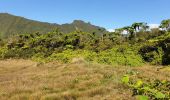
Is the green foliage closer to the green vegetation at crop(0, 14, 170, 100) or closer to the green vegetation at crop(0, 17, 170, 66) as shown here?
the green vegetation at crop(0, 14, 170, 100)

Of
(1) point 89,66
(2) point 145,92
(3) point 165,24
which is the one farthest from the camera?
(3) point 165,24

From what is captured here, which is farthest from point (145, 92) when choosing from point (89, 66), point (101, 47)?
point (101, 47)

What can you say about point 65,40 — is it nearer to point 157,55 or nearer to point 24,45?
point 24,45

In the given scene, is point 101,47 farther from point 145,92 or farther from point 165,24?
point 145,92

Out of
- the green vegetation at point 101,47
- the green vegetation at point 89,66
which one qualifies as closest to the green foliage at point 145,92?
the green vegetation at point 89,66

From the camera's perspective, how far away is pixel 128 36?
163 feet

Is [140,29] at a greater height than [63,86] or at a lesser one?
greater

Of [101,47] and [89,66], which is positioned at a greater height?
[101,47]

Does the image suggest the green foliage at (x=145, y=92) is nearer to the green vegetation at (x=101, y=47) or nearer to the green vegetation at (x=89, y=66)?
the green vegetation at (x=89, y=66)

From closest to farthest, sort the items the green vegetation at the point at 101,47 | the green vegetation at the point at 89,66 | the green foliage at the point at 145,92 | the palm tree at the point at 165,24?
the green foliage at the point at 145,92
the green vegetation at the point at 89,66
the green vegetation at the point at 101,47
the palm tree at the point at 165,24

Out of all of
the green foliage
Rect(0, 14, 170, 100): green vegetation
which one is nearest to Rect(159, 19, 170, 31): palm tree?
Rect(0, 14, 170, 100): green vegetation

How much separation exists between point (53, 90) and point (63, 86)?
908 millimetres

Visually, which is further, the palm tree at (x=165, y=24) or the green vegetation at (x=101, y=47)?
the palm tree at (x=165, y=24)

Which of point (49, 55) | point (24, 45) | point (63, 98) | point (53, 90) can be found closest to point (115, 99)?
point (63, 98)
